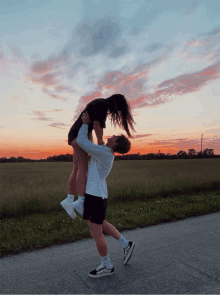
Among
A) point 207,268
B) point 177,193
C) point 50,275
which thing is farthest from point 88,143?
point 177,193

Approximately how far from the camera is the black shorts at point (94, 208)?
3127 mm

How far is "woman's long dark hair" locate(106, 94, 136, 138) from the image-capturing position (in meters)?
3.66

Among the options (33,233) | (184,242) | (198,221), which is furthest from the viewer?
(198,221)

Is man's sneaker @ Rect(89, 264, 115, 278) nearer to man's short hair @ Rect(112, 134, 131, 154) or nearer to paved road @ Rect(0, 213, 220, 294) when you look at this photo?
paved road @ Rect(0, 213, 220, 294)

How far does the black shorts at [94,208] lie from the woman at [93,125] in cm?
12

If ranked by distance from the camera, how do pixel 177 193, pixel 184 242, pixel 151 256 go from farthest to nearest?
pixel 177 193 < pixel 184 242 < pixel 151 256

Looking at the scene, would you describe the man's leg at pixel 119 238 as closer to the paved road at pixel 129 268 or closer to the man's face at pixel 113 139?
the paved road at pixel 129 268

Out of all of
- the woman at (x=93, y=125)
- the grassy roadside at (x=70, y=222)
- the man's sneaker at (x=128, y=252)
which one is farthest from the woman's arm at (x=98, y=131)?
the grassy roadside at (x=70, y=222)

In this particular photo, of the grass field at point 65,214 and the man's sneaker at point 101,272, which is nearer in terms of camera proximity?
the man's sneaker at point 101,272

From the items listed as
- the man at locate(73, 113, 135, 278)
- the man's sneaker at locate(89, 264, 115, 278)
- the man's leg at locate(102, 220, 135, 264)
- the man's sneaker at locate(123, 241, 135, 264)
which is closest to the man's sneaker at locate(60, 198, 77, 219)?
the man at locate(73, 113, 135, 278)

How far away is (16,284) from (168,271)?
194 centimetres

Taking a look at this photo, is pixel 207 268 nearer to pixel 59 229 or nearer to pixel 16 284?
pixel 16 284

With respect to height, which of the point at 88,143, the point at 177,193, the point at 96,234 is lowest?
the point at 177,193

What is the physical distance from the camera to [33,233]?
197 inches
